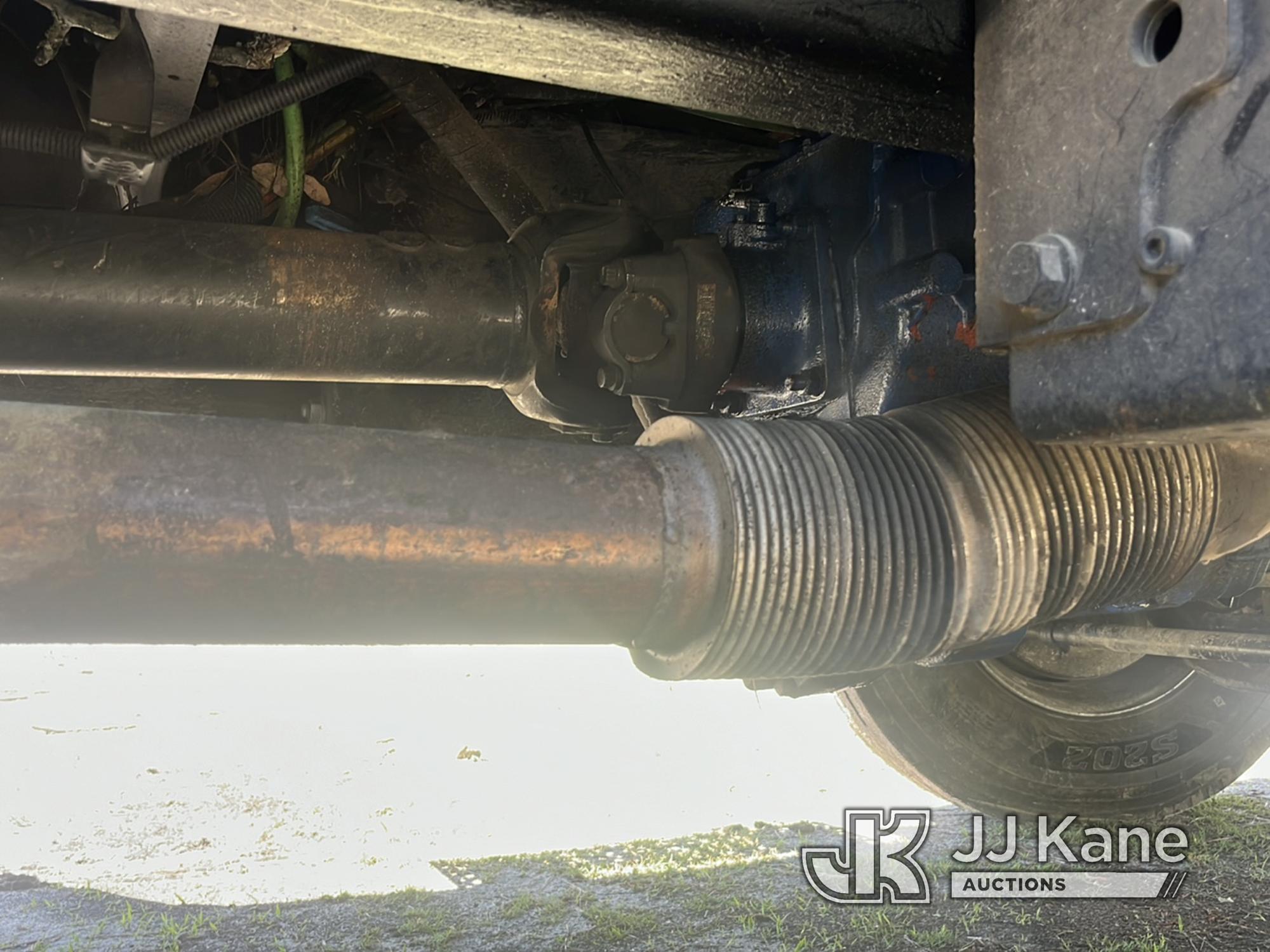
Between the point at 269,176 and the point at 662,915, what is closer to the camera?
the point at 269,176

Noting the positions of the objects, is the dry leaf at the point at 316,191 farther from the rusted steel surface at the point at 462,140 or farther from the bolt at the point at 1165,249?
the bolt at the point at 1165,249

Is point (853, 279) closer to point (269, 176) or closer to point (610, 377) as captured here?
point (610, 377)

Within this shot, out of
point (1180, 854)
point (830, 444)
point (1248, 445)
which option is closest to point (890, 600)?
point (830, 444)

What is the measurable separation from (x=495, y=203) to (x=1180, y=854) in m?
2.40

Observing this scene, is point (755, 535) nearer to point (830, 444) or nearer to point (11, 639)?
point (830, 444)

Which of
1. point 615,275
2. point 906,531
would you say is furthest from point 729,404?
point 906,531

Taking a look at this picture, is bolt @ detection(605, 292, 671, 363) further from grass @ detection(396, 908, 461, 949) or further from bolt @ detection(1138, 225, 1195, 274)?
grass @ detection(396, 908, 461, 949)

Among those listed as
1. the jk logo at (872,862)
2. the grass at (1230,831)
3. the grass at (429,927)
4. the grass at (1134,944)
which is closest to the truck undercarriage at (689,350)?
the grass at (1134,944)

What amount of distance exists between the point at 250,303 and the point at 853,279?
2.91 ft

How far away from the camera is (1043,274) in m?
0.80

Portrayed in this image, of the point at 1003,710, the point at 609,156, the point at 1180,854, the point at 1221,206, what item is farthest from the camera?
the point at 1180,854

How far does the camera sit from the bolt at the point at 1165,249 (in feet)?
2.34

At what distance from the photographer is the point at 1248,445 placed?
1186mm

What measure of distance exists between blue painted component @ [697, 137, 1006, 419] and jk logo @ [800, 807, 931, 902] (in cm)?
152
